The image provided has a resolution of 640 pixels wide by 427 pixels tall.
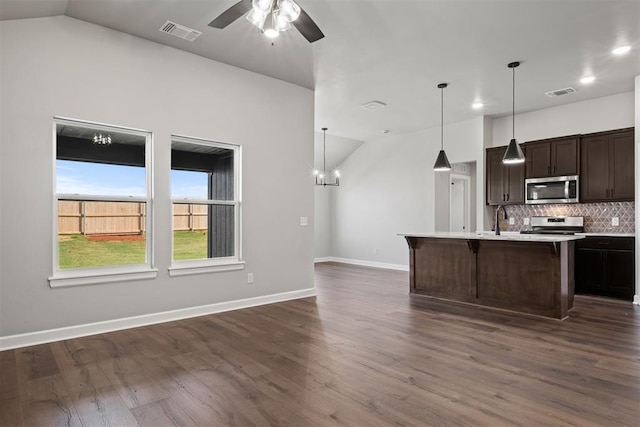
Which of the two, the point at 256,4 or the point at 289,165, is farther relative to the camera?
the point at 289,165

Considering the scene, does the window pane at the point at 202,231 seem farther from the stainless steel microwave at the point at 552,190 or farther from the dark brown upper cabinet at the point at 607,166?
the dark brown upper cabinet at the point at 607,166

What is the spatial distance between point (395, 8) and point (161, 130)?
2730 millimetres

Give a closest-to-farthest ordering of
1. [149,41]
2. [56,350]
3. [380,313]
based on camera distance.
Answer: [56,350], [149,41], [380,313]

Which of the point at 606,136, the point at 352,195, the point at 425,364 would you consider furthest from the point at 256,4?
the point at 352,195

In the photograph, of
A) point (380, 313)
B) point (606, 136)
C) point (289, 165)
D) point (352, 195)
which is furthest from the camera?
point (352, 195)

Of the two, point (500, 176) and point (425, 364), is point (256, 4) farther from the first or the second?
point (500, 176)

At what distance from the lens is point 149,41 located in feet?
13.5

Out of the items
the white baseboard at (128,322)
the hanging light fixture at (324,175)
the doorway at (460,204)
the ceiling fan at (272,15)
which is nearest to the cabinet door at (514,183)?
the doorway at (460,204)

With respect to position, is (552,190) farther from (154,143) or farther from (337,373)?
(154,143)

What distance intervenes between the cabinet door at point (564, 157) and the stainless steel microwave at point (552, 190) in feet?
0.33

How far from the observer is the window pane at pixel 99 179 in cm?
374

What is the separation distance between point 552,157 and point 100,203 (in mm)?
6551

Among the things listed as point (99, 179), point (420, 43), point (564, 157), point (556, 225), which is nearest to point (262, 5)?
point (420, 43)

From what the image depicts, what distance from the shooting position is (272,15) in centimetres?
251
